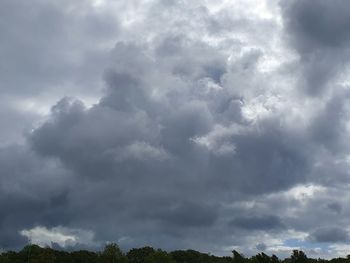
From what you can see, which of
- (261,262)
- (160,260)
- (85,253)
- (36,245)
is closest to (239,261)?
(261,262)

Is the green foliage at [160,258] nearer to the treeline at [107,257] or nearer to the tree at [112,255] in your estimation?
the treeline at [107,257]

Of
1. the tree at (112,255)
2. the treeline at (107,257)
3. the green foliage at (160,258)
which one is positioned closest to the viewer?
the treeline at (107,257)

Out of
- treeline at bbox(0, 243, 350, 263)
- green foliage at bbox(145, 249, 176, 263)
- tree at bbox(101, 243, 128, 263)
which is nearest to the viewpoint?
treeline at bbox(0, 243, 350, 263)

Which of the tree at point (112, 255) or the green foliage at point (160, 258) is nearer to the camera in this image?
the tree at point (112, 255)

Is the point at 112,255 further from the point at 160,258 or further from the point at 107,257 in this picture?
the point at 160,258

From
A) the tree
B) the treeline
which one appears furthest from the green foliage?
the tree

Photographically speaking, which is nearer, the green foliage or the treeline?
→ the treeline

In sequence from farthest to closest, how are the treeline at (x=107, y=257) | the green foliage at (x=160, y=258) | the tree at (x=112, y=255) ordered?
the green foliage at (x=160, y=258)
the tree at (x=112, y=255)
the treeline at (x=107, y=257)

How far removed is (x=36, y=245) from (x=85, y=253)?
27.6 meters

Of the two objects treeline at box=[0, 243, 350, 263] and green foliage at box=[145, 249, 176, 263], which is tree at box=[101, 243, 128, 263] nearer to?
treeline at box=[0, 243, 350, 263]

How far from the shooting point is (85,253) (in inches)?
7510

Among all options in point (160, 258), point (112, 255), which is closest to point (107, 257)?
point (112, 255)

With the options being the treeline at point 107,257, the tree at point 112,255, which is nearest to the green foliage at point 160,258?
the treeline at point 107,257

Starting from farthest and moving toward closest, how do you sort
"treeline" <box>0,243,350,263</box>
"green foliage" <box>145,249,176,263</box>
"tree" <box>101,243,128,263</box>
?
"green foliage" <box>145,249,176,263</box>, "tree" <box>101,243,128,263</box>, "treeline" <box>0,243,350,263</box>
